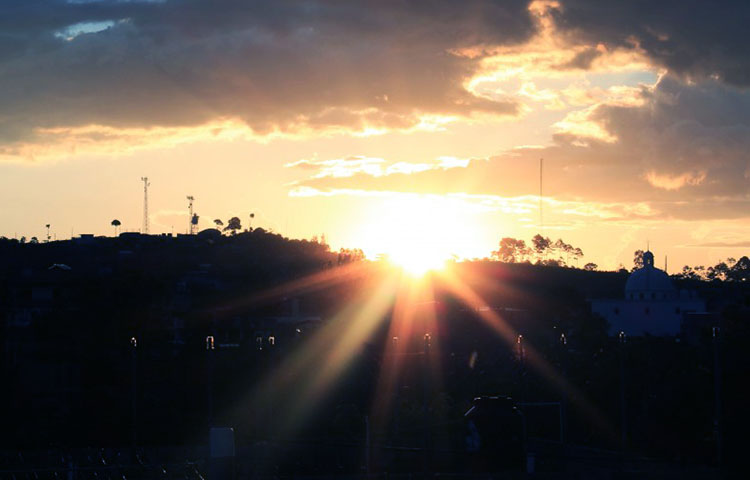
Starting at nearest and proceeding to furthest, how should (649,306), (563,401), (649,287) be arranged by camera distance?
(563,401)
(649,306)
(649,287)

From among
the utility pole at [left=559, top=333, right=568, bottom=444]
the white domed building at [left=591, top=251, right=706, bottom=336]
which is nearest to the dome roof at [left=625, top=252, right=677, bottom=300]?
the white domed building at [left=591, top=251, right=706, bottom=336]

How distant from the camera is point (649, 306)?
122 m

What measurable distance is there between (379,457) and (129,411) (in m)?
16.3

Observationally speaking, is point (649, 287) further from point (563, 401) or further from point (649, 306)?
point (563, 401)

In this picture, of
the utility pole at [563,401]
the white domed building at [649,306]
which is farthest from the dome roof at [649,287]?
the utility pole at [563,401]

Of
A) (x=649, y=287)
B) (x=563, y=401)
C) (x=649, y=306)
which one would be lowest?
(x=563, y=401)

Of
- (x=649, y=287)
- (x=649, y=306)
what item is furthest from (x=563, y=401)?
(x=649, y=287)

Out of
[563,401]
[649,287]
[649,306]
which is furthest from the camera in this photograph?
[649,287]

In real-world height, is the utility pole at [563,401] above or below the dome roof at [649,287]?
below

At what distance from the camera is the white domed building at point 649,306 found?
120m

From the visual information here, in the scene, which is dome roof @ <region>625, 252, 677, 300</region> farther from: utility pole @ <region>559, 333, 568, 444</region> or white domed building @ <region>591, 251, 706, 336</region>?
utility pole @ <region>559, 333, 568, 444</region>

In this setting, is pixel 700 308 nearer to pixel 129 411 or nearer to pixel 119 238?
pixel 119 238

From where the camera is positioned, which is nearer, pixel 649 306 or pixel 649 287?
pixel 649 306

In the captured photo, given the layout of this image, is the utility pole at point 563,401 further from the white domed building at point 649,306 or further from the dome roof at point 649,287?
the dome roof at point 649,287
